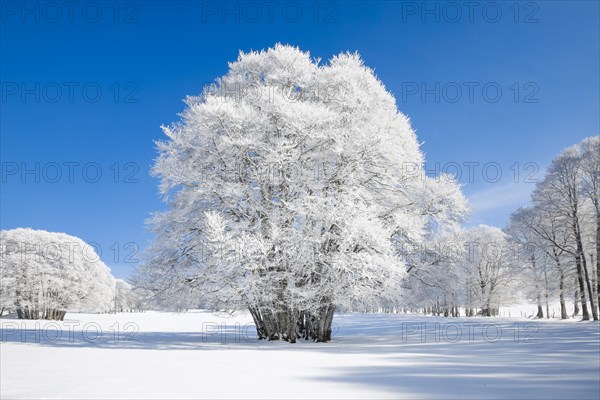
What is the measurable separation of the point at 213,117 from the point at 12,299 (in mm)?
58046

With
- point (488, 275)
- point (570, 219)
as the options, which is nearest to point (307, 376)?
point (570, 219)

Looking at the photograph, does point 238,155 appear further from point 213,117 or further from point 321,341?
point 321,341

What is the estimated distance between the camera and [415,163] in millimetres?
22938

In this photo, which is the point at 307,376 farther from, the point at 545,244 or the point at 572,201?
the point at 545,244

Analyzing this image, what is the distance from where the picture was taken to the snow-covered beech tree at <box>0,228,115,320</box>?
61.4 metres

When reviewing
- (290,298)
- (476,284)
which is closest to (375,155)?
(290,298)

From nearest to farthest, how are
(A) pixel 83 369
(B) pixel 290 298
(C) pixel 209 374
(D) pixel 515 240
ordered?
(C) pixel 209 374
(A) pixel 83 369
(B) pixel 290 298
(D) pixel 515 240

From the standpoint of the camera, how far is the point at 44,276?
6150cm

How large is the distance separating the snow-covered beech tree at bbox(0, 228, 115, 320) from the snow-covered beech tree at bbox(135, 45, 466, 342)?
50.6m

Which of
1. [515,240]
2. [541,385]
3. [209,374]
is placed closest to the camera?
[541,385]

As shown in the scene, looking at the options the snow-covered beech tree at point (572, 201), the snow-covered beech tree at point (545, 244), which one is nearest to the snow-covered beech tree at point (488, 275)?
the snow-covered beech tree at point (545, 244)

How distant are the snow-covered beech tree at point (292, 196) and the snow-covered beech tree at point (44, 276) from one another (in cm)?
5059

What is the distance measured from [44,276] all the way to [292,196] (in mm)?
56232

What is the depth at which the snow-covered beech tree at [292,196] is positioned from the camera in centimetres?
1795
